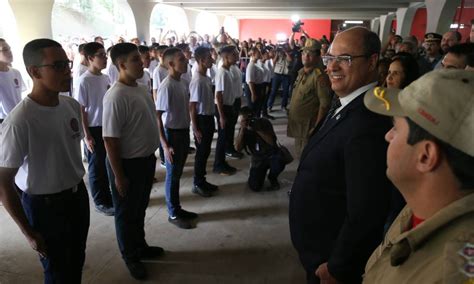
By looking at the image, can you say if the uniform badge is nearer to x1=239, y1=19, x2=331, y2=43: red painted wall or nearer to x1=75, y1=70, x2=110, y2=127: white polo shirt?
x1=75, y1=70, x2=110, y2=127: white polo shirt

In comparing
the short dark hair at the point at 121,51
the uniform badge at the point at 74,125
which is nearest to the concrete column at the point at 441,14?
the short dark hair at the point at 121,51

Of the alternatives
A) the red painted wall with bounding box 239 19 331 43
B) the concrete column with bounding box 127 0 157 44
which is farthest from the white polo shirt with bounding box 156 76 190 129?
the red painted wall with bounding box 239 19 331 43

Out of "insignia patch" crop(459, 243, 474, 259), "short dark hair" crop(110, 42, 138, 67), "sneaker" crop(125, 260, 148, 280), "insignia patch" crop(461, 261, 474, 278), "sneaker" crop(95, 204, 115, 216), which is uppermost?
"short dark hair" crop(110, 42, 138, 67)

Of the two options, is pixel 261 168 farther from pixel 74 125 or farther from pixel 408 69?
pixel 74 125

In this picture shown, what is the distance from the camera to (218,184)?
474 centimetres

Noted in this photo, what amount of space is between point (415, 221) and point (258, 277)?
211cm

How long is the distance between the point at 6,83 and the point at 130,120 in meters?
2.62

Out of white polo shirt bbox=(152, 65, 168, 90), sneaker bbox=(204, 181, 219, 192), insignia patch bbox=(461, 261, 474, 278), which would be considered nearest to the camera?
insignia patch bbox=(461, 261, 474, 278)

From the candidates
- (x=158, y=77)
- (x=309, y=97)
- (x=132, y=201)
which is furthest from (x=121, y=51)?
(x=158, y=77)

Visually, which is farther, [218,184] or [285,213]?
[218,184]

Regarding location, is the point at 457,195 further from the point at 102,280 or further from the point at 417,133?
the point at 102,280

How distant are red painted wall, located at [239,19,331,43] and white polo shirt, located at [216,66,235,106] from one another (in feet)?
75.0

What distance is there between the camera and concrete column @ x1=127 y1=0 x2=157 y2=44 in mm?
10109

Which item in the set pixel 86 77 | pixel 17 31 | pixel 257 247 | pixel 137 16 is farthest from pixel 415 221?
pixel 137 16
